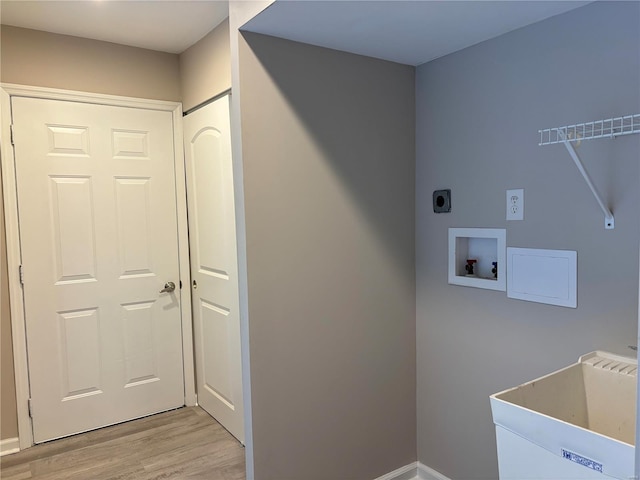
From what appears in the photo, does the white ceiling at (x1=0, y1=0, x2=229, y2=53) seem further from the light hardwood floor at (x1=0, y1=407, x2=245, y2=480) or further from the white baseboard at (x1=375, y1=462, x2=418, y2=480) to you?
the white baseboard at (x1=375, y1=462, x2=418, y2=480)

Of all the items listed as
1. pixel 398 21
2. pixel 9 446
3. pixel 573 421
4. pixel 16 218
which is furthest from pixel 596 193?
pixel 9 446

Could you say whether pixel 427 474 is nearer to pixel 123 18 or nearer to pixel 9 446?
pixel 9 446

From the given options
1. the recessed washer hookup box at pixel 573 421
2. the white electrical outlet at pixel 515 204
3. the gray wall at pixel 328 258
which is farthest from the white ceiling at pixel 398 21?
the recessed washer hookup box at pixel 573 421

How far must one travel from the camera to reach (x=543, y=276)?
1.82 meters

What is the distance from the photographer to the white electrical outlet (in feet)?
6.16

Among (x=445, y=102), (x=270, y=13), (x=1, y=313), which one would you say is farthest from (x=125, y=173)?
(x=445, y=102)

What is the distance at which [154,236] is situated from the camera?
3.04m

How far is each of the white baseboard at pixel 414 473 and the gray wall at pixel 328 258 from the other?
4 cm

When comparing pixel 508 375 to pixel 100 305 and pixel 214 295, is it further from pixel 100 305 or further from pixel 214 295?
pixel 100 305

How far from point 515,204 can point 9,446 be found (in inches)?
120

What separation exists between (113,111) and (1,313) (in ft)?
4.49

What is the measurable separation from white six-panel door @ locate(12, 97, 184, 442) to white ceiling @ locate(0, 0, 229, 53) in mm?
426

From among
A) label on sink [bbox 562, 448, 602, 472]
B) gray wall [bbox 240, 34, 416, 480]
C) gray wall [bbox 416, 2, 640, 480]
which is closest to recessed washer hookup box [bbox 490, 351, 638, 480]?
label on sink [bbox 562, 448, 602, 472]

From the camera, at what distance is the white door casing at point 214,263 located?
2.70m
